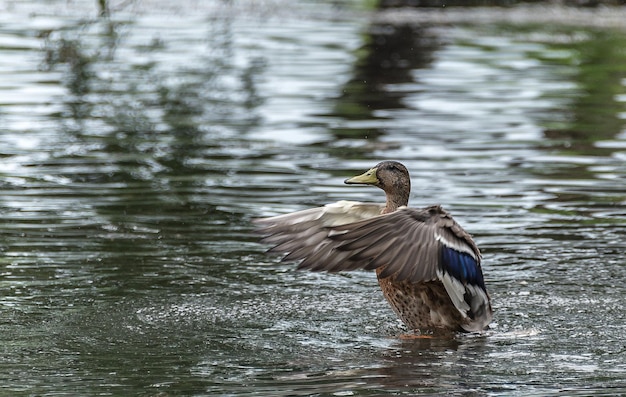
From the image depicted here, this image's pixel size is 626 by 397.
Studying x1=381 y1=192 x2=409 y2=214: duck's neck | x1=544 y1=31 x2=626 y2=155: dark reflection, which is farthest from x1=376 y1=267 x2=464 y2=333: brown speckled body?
x1=544 y1=31 x2=626 y2=155: dark reflection

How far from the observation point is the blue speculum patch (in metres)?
7.17

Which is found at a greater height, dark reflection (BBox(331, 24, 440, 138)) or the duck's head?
the duck's head

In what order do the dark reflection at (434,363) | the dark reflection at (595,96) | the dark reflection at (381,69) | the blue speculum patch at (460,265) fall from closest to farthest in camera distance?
the dark reflection at (434,363) < the blue speculum patch at (460,265) < the dark reflection at (595,96) < the dark reflection at (381,69)

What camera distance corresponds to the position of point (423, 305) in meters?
7.71

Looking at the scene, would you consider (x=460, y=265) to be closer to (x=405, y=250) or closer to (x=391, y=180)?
(x=405, y=250)

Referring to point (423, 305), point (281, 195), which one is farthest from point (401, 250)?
point (281, 195)

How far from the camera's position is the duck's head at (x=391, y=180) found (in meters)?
7.92

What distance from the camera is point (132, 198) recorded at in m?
11.0

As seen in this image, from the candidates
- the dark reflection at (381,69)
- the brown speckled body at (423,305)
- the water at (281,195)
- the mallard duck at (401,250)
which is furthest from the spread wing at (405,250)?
the dark reflection at (381,69)

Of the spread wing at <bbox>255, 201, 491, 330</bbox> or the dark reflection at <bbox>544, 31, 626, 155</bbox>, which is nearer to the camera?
the spread wing at <bbox>255, 201, 491, 330</bbox>

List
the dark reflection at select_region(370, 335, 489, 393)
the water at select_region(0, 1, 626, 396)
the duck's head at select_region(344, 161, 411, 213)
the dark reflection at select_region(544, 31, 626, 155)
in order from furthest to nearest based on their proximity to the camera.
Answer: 1. the dark reflection at select_region(544, 31, 626, 155)
2. the duck's head at select_region(344, 161, 411, 213)
3. the water at select_region(0, 1, 626, 396)
4. the dark reflection at select_region(370, 335, 489, 393)

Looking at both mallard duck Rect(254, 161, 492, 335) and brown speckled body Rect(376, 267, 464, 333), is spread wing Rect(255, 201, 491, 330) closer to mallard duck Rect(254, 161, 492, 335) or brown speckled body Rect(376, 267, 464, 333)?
mallard duck Rect(254, 161, 492, 335)

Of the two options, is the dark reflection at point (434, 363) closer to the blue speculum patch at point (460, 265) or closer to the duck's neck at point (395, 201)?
the blue speculum patch at point (460, 265)

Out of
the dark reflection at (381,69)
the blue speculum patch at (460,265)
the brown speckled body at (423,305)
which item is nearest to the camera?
the blue speculum patch at (460,265)
